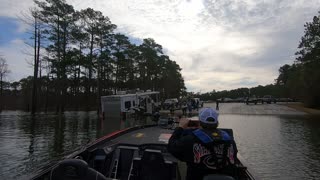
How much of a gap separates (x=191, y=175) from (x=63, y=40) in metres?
57.5

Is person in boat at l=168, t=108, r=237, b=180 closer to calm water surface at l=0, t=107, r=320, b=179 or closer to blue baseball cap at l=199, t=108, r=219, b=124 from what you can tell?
blue baseball cap at l=199, t=108, r=219, b=124

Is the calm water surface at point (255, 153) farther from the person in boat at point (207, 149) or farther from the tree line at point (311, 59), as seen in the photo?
the tree line at point (311, 59)

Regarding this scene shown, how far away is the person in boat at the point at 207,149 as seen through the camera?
187 inches

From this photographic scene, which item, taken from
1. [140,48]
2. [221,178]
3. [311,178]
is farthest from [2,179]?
[140,48]

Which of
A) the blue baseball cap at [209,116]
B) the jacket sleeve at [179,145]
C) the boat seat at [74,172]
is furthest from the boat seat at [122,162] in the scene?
the blue baseball cap at [209,116]

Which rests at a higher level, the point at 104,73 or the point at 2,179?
the point at 104,73

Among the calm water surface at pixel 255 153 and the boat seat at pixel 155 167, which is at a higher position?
the boat seat at pixel 155 167

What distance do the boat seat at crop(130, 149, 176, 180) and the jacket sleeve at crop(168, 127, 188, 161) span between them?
1579 mm

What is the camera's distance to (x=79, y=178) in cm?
468

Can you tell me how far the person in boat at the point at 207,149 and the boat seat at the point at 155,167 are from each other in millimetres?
1663

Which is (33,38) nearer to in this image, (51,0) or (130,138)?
(51,0)

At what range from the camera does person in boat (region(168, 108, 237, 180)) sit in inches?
187

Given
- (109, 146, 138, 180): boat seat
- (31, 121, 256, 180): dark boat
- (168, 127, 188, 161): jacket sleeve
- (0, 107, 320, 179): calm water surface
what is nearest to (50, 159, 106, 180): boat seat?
(31, 121, 256, 180): dark boat

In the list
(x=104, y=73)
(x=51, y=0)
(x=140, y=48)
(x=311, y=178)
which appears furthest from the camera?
(x=140, y=48)
